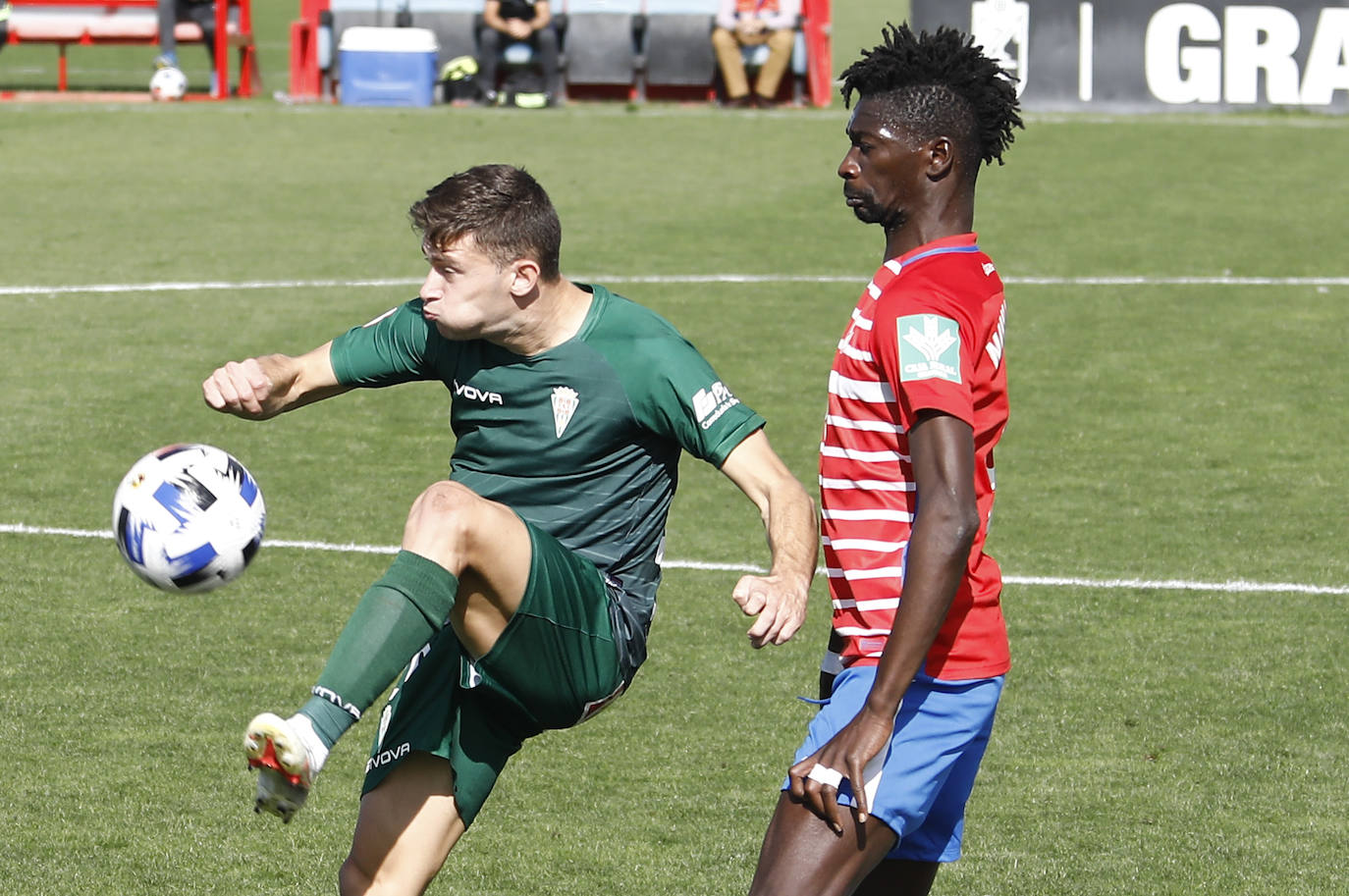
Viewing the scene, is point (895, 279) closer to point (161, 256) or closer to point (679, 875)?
point (679, 875)

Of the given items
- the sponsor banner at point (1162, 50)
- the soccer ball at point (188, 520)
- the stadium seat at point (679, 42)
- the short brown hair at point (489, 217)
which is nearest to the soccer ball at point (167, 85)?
the stadium seat at point (679, 42)

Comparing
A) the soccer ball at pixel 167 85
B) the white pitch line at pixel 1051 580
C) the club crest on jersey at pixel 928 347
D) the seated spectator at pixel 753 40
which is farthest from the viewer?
the soccer ball at pixel 167 85

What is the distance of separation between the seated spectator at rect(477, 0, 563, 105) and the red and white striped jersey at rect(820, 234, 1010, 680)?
65.4ft

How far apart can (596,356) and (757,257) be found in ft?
34.3

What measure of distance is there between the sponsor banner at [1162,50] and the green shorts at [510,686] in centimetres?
1771

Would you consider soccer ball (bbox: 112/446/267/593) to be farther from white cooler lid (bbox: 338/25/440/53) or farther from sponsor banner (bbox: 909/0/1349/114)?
white cooler lid (bbox: 338/25/440/53)

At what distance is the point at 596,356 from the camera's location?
15.0 ft

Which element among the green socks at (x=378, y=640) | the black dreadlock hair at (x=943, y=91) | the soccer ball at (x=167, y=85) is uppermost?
the soccer ball at (x=167, y=85)

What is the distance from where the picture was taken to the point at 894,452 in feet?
12.4

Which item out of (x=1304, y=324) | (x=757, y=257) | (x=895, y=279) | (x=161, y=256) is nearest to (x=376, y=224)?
(x=161, y=256)

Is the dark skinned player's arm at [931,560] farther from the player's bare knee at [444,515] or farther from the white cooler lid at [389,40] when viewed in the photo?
the white cooler lid at [389,40]

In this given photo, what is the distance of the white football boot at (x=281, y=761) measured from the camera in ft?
12.3

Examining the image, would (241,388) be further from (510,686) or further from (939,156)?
(939,156)

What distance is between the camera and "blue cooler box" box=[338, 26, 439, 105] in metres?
23.4
